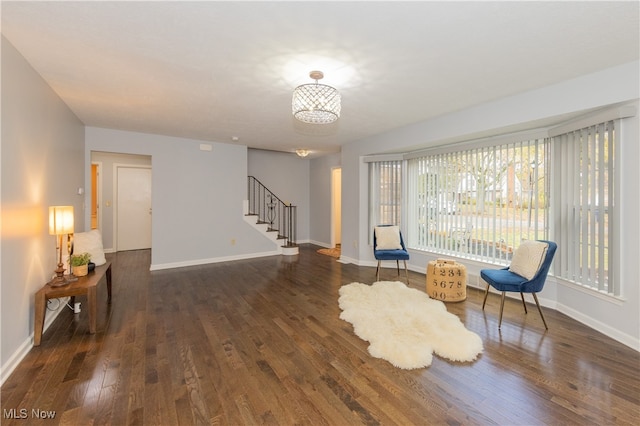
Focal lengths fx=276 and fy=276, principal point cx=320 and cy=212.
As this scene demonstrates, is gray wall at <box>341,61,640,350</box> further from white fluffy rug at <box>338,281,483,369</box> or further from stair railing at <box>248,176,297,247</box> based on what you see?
stair railing at <box>248,176,297,247</box>

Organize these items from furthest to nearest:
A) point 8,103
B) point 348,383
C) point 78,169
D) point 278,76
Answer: point 78,169
point 278,76
point 8,103
point 348,383

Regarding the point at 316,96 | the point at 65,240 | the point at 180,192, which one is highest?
the point at 316,96

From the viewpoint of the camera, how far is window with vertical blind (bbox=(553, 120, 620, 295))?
9.13ft

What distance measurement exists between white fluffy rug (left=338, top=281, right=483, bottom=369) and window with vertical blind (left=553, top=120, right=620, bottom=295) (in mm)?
1501

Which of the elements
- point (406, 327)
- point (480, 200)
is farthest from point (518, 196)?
point (406, 327)

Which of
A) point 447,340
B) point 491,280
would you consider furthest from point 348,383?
point 491,280

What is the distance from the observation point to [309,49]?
2303mm

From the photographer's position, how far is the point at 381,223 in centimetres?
564

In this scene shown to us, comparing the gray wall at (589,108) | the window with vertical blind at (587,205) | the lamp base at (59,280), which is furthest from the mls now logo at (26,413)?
the window with vertical blind at (587,205)

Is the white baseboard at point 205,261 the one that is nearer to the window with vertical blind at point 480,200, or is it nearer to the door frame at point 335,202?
the door frame at point 335,202

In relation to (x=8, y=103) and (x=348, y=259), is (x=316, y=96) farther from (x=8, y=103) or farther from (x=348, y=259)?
(x=348, y=259)

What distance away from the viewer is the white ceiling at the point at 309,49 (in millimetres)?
1856

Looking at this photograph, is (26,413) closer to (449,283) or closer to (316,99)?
(316,99)

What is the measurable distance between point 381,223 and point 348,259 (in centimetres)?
106
